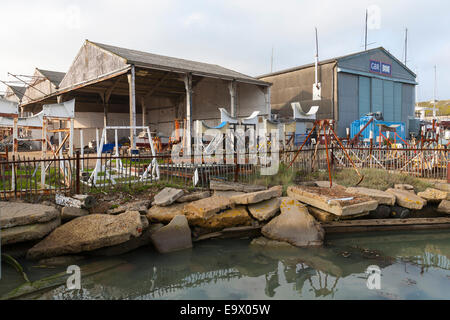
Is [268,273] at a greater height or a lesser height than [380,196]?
lesser

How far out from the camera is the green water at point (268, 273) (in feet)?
12.4

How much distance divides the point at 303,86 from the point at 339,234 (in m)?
15.9

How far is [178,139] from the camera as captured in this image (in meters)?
13.6

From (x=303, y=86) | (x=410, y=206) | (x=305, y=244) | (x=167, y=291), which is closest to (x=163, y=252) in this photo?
(x=167, y=291)

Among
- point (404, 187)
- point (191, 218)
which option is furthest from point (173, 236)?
point (404, 187)

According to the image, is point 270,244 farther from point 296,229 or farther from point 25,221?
point 25,221

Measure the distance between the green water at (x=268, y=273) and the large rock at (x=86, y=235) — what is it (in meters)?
0.31

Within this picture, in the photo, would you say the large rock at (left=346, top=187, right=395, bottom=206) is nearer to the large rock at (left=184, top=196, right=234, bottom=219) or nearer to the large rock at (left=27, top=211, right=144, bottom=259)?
the large rock at (left=184, top=196, right=234, bottom=219)

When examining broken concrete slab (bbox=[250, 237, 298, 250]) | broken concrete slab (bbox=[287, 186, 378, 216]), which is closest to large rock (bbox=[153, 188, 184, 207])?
broken concrete slab (bbox=[250, 237, 298, 250])

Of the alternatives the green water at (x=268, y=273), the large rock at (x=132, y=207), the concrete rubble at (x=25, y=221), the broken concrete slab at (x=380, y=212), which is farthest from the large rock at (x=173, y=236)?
the broken concrete slab at (x=380, y=212)

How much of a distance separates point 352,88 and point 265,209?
16.1 metres

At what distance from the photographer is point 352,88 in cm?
1930

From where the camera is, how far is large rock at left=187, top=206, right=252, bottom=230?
18.7ft

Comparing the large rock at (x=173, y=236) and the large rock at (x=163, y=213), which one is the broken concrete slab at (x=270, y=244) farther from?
the large rock at (x=163, y=213)
